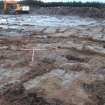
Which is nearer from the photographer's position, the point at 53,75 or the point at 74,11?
the point at 53,75

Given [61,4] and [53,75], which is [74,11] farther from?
[53,75]

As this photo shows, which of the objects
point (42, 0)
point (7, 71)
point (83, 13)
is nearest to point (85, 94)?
point (7, 71)

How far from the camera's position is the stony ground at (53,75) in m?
4.96

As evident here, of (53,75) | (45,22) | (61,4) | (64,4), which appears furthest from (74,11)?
(53,75)

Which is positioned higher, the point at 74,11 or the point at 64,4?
the point at 64,4

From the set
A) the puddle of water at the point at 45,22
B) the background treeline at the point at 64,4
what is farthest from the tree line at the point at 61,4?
the puddle of water at the point at 45,22

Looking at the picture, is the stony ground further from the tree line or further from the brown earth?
the tree line

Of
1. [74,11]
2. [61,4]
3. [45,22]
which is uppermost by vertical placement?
[45,22]

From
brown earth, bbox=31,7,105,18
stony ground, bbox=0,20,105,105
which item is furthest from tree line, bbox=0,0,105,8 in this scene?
stony ground, bbox=0,20,105,105

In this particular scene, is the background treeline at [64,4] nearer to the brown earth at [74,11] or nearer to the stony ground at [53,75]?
the brown earth at [74,11]

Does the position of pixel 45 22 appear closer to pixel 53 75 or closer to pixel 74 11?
pixel 53 75

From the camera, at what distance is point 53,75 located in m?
6.39

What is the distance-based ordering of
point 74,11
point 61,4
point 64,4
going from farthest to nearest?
1. point 61,4
2. point 64,4
3. point 74,11

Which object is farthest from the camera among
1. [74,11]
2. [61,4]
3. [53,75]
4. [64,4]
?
[61,4]
